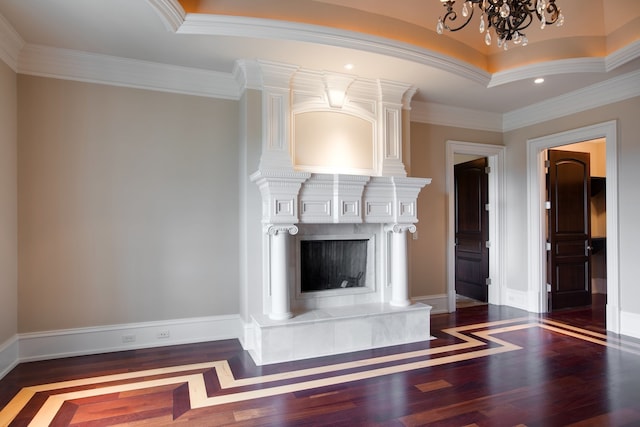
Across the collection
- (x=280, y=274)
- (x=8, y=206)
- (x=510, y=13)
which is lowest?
(x=280, y=274)

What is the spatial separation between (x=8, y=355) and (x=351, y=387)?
9.38ft

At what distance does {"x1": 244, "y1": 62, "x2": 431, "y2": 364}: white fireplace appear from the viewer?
137 inches

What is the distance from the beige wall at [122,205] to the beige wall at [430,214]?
2320 mm

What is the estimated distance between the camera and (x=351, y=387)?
2.84 m

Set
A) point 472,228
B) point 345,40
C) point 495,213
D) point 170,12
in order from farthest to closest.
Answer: point 472,228, point 495,213, point 345,40, point 170,12

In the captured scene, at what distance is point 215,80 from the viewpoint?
3920mm

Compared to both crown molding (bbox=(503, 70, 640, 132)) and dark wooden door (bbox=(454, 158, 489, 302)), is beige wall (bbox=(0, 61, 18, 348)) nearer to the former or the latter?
dark wooden door (bbox=(454, 158, 489, 302))

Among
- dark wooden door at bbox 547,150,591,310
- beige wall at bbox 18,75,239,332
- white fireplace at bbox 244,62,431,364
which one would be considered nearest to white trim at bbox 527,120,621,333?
dark wooden door at bbox 547,150,591,310

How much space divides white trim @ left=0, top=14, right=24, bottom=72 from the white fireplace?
6.63 ft

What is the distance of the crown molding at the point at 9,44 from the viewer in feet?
9.79

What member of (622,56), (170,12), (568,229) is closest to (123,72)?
(170,12)

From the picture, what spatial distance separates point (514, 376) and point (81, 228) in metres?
3.98

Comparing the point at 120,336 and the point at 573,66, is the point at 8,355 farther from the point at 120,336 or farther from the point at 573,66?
the point at 573,66

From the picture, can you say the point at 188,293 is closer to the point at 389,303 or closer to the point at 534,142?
the point at 389,303
